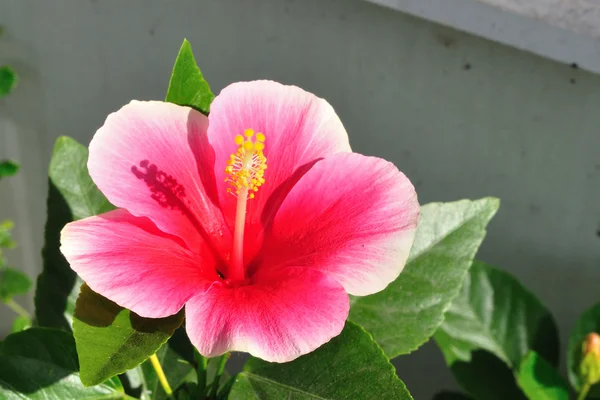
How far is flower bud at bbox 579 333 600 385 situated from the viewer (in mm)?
887

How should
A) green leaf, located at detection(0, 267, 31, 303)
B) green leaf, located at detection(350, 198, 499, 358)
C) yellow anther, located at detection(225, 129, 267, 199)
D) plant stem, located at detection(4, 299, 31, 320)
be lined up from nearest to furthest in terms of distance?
yellow anther, located at detection(225, 129, 267, 199)
green leaf, located at detection(350, 198, 499, 358)
green leaf, located at detection(0, 267, 31, 303)
plant stem, located at detection(4, 299, 31, 320)

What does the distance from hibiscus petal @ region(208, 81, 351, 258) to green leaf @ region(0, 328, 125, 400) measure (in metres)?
0.26

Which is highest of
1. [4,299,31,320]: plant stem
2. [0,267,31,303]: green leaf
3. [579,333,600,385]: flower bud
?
[579,333,600,385]: flower bud

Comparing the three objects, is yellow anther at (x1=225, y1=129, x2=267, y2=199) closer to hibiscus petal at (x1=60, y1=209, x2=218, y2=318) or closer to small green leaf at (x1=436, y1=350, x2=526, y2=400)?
hibiscus petal at (x1=60, y1=209, x2=218, y2=318)

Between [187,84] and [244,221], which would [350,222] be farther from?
[187,84]

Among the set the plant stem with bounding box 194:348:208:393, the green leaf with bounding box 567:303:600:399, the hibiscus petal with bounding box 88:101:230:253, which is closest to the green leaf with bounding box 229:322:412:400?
the plant stem with bounding box 194:348:208:393

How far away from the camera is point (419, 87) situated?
100 cm

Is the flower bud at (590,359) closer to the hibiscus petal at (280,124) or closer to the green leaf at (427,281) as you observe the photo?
the green leaf at (427,281)

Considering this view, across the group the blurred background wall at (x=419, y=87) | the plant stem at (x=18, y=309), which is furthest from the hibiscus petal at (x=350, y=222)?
the plant stem at (x=18, y=309)

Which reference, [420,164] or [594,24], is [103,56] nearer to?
[420,164]

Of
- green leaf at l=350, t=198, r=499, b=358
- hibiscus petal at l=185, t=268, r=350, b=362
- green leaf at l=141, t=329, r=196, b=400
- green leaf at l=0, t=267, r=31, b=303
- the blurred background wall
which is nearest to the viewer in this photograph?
hibiscus petal at l=185, t=268, r=350, b=362

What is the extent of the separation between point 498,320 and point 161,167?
0.73 m

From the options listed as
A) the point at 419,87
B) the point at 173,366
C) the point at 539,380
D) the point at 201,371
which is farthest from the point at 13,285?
the point at 539,380

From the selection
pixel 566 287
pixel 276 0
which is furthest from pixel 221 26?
pixel 566 287
